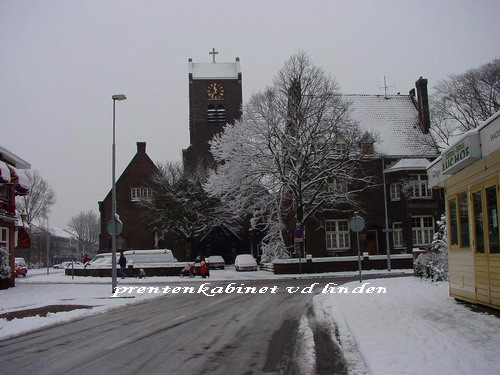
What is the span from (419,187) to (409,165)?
211cm

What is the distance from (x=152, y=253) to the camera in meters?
45.9

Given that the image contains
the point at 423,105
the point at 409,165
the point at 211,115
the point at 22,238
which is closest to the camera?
the point at 22,238

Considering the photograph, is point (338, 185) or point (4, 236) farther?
point (338, 185)

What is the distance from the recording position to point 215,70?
7538 cm

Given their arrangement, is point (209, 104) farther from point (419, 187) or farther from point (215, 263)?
point (419, 187)

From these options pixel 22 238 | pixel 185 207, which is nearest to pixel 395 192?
pixel 185 207

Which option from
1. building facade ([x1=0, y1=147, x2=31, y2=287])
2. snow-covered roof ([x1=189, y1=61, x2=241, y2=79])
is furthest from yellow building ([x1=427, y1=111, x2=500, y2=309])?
snow-covered roof ([x1=189, y1=61, x2=241, y2=79])

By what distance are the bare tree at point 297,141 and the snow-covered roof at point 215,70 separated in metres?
33.1

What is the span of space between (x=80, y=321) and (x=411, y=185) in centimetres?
3752

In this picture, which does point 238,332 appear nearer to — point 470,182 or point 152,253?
point 470,182

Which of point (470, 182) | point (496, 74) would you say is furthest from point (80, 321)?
point (496, 74)

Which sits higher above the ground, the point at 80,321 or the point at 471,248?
the point at 471,248

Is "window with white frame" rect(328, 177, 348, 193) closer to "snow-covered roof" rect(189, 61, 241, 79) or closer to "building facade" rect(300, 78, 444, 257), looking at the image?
"building facade" rect(300, 78, 444, 257)

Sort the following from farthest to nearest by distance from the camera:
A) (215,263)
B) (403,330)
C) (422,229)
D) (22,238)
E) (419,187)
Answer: (215,263) < (422,229) < (419,187) < (22,238) < (403,330)
